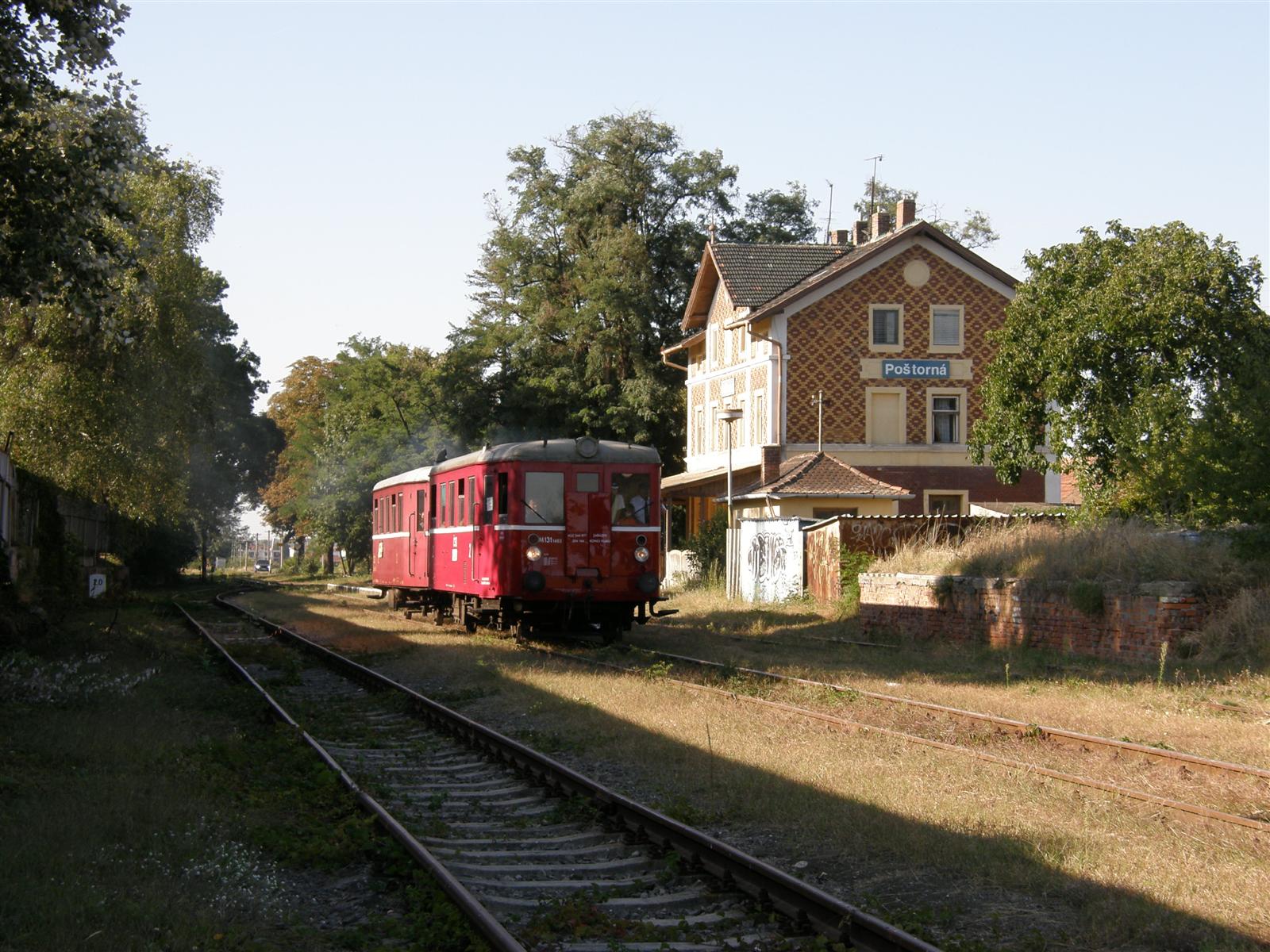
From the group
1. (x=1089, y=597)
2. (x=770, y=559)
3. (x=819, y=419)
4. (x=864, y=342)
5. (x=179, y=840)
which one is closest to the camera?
(x=179, y=840)

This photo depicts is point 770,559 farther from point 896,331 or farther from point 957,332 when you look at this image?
point 957,332

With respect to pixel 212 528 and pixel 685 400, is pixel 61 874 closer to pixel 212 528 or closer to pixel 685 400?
pixel 685 400

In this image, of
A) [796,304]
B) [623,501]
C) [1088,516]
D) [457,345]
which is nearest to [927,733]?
[623,501]

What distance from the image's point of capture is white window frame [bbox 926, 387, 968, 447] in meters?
37.9

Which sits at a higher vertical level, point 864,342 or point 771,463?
point 864,342

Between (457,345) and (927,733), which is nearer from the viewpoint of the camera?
(927,733)

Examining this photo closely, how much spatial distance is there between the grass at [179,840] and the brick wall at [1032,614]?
10574 millimetres

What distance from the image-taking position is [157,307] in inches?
1127

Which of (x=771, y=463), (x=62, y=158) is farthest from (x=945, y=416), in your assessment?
(x=62, y=158)

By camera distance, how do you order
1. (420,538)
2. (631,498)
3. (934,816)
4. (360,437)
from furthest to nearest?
(360,437)
(420,538)
(631,498)
(934,816)

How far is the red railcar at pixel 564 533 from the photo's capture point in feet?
60.4

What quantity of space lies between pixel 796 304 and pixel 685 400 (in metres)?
12.3

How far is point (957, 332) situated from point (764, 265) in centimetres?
633

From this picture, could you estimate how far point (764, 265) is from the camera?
40375mm
